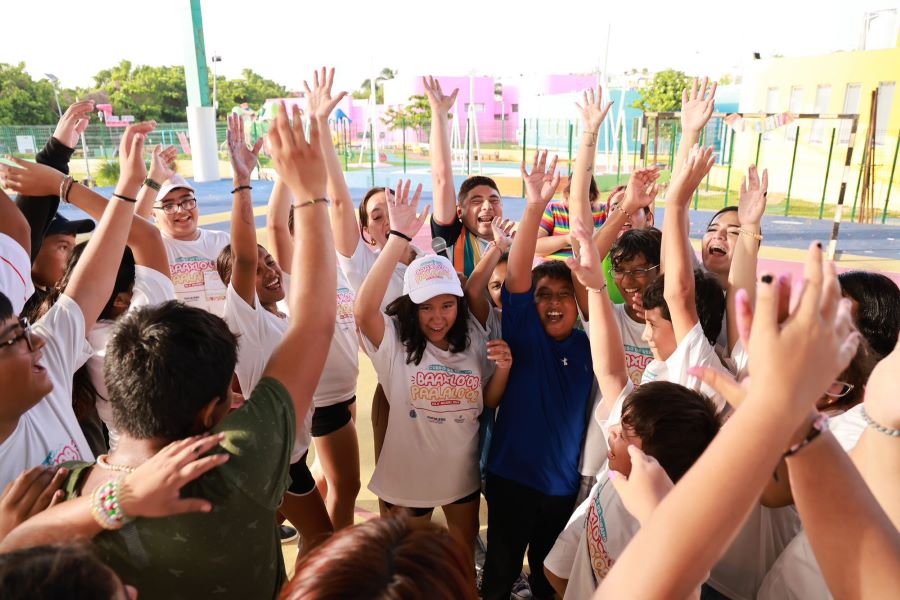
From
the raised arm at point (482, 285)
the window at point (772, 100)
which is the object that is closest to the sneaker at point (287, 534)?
the raised arm at point (482, 285)

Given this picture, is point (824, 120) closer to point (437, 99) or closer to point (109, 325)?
point (437, 99)

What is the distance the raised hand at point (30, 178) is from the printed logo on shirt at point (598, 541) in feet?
8.24

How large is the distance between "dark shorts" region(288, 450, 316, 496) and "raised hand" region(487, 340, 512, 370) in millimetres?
996

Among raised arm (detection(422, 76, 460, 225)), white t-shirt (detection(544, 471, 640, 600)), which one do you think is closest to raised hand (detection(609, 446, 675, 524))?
white t-shirt (detection(544, 471, 640, 600))

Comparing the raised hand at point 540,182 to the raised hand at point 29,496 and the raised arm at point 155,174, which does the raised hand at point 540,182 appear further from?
the raised hand at point 29,496

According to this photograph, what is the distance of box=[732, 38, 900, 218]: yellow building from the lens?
1584 centimetres

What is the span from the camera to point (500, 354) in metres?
2.51

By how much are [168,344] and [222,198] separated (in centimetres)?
1722

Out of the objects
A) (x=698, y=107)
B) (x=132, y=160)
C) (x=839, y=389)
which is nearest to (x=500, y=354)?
(x=839, y=389)

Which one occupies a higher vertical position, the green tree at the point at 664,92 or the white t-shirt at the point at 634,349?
the green tree at the point at 664,92

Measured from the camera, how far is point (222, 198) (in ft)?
56.5

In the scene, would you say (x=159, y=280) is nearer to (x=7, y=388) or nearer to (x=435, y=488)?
(x=7, y=388)

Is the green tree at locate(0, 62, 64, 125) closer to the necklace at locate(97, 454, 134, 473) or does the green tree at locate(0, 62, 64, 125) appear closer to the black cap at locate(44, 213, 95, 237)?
the black cap at locate(44, 213, 95, 237)

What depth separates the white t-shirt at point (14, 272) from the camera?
2031 millimetres
